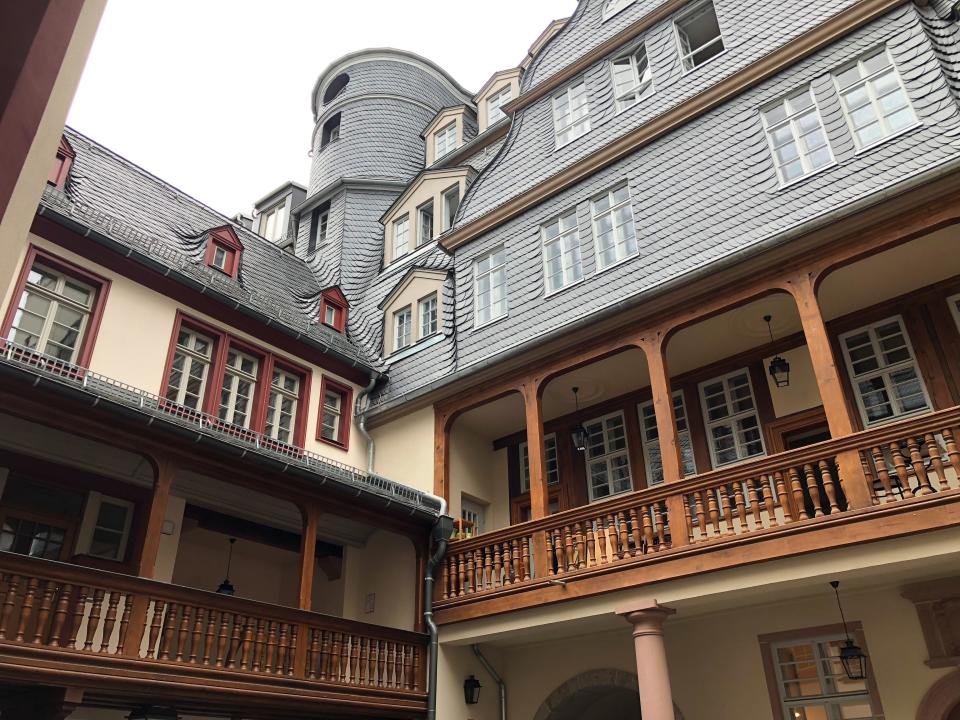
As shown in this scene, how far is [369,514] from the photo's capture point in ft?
36.3

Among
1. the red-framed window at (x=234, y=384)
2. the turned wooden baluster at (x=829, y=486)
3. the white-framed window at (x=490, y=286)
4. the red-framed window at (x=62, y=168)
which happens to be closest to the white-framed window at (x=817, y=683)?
the turned wooden baluster at (x=829, y=486)

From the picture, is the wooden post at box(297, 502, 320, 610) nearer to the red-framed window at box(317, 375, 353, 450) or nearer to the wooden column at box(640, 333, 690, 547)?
the red-framed window at box(317, 375, 353, 450)

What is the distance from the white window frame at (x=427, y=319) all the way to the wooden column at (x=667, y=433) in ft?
16.3

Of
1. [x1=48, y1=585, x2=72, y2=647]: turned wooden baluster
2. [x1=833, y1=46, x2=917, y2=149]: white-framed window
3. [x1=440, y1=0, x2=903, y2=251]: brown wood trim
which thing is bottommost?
[x1=48, y1=585, x2=72, y2=647]: turned wooden baluster

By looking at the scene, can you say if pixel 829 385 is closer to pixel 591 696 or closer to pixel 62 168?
pixel 591 696

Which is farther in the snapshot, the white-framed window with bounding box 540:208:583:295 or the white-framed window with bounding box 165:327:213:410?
the white-framed window with bounding box 540:208:583:295

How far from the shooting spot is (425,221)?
57.1 ft

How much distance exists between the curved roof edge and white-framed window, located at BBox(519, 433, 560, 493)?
14.6m

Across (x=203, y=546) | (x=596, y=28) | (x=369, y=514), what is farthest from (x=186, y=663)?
(x=596, y=28)

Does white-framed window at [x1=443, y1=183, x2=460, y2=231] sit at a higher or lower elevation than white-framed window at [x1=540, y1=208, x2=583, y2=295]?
higher

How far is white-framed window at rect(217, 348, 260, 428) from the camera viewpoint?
481 inches

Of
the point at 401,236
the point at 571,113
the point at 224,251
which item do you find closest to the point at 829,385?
the point at 571,113

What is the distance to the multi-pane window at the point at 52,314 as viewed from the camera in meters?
10.0

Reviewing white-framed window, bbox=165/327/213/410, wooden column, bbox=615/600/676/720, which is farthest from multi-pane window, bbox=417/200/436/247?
wooden column, bbox=615/600/676/720
